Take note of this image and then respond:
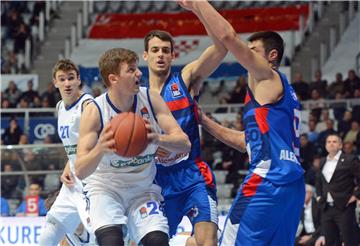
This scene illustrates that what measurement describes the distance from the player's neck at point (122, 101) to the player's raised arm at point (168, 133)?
0.58 ft

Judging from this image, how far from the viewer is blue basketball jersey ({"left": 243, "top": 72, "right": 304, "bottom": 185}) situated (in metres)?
6.97

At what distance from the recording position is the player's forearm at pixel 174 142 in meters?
6.88

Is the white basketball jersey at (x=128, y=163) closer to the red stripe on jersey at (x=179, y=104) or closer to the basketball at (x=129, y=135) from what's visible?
the basketball at (x=129, y=135)

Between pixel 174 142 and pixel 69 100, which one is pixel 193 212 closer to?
pixel 174 142

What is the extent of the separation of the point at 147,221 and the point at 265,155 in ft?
3.40

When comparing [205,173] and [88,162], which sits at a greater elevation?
[88,162]

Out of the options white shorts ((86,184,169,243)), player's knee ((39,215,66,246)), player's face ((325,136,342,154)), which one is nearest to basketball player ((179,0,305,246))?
white shorts ((86,184,169,243))

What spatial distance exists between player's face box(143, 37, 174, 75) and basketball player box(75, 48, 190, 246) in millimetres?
1031

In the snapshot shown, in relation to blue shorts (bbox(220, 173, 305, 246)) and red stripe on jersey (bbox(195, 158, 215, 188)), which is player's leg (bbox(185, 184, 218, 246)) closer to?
red stripe on jersey (bbox(195, 158, 215, 188))

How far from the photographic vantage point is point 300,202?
7.07m

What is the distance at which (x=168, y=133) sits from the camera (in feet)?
23.5

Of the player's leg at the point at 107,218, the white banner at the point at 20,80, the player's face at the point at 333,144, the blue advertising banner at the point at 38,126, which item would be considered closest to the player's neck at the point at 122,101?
the player's leg at the point at 107,218

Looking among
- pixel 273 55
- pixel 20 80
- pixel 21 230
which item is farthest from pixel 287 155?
pixel 20 80

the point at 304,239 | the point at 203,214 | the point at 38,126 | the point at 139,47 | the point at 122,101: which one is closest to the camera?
the point at 122,101
